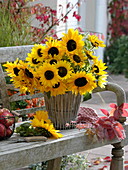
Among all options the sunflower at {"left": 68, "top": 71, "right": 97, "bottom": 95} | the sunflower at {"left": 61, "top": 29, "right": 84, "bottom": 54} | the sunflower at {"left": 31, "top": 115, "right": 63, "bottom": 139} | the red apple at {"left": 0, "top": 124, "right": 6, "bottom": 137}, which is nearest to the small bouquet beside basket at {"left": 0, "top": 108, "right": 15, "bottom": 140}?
the red apple at {"left": 0, "top": 124, "right": 6, "bottom": 137}

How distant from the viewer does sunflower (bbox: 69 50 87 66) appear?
2.28 meters

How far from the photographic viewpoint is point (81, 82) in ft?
7.41

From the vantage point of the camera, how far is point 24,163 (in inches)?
82.5

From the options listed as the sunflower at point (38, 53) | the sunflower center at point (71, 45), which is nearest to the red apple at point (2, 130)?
the sunflower at point (38, 53)

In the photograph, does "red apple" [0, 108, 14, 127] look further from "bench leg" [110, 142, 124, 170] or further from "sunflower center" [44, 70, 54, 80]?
"bench leg" [110, 142, 124, 170]

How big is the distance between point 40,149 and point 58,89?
32cm

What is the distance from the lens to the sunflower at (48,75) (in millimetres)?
2209

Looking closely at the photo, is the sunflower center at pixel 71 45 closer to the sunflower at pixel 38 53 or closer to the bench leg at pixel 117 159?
the sunflower at pixel 38 53

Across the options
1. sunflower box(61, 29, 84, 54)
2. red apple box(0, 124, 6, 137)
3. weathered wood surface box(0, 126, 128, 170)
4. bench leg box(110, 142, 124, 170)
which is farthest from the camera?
bench leg box(110, 142, 124, 170)

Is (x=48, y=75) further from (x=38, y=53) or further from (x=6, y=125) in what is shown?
(x=6, y=125)

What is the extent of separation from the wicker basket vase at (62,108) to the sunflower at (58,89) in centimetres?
6

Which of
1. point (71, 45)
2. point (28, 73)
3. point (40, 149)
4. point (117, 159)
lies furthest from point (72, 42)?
point (117, 159)

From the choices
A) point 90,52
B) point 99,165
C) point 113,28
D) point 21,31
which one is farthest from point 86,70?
point 113,28

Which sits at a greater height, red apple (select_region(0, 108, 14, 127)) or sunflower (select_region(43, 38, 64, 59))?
sunflower (select_region(43, 38, 64, 59))
